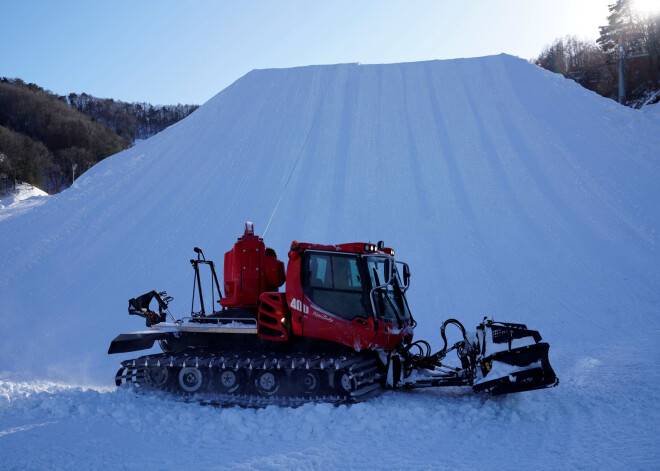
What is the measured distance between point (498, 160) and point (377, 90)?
30.0 feet

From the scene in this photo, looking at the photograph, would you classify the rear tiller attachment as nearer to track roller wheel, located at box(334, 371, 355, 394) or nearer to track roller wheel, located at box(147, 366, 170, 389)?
track roller wheel, located at box(334, 371, 355, 394)

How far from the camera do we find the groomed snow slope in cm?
529

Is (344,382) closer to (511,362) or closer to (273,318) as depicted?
(273,318)

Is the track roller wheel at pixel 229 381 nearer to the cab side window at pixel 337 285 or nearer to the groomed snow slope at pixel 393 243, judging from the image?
the groomed snow slope at pixel 393 243

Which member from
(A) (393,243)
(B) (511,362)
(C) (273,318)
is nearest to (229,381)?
(C) (273,318)

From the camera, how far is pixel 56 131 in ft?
226

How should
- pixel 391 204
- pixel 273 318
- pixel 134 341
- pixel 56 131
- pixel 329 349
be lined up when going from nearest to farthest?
pixel 329 349, pixel 273 318, pixel 134 341, pixel 391 204, pixel 56 131

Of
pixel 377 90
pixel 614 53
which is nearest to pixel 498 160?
pixel 377 90

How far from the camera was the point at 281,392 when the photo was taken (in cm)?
674

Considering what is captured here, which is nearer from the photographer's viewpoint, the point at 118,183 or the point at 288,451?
the point at 288,451

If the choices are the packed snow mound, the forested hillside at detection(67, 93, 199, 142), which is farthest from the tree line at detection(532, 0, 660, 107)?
the forested hillside at detection(67, 93, 199, 142)

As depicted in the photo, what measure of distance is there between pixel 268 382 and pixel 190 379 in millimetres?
1194

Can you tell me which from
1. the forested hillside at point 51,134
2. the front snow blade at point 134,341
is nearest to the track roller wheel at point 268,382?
the front snow blade at point 134,341

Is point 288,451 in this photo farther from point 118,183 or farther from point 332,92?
point 332,92
